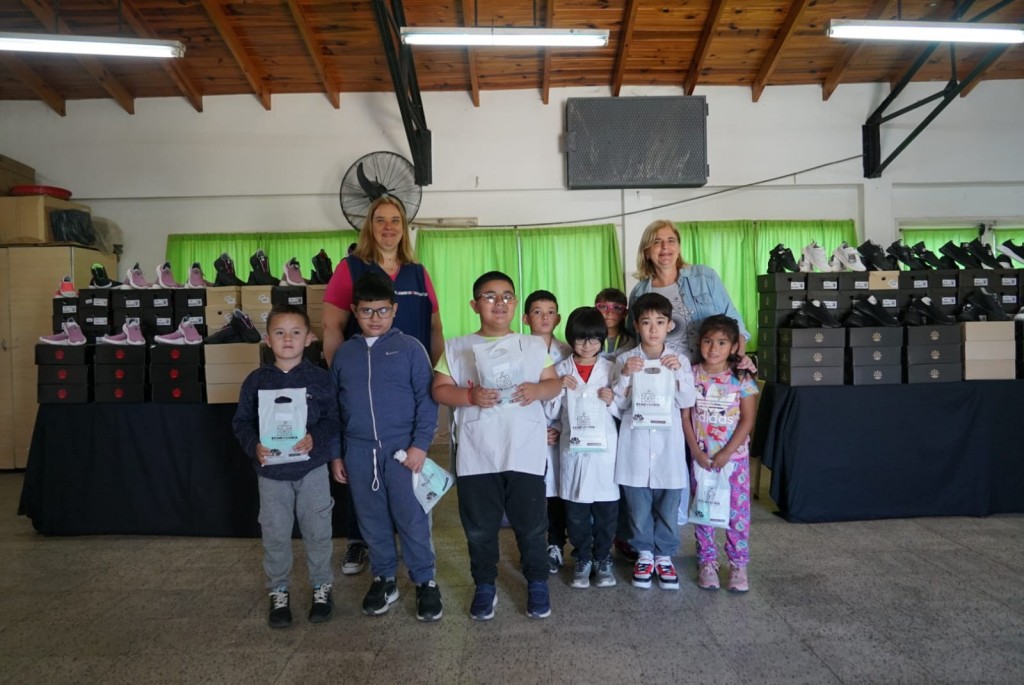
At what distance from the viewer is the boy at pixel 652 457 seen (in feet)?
7.77

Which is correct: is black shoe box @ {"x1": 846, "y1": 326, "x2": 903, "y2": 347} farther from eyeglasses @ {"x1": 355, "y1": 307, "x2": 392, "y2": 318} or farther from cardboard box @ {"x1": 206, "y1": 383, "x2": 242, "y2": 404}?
cardboard box @ {"x1": 206, "y1": 383, "x2": 242, "y2": 404}

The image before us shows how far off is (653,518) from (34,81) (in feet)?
21.2

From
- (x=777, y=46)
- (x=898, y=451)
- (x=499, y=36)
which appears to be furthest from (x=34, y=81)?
(x=898, y=451)

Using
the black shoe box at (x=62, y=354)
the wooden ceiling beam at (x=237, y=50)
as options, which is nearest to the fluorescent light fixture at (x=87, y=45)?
the wooden ceiling beam at (x=237, y=50)

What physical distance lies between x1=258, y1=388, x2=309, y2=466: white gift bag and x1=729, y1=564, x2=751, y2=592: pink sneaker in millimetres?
1669

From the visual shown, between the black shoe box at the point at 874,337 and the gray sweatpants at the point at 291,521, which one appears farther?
the black shoe box at the point at 874,337

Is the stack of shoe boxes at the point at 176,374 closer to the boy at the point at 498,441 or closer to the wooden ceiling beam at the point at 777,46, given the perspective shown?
the boy at the point at 498,441

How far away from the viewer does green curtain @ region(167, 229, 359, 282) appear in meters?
5.99

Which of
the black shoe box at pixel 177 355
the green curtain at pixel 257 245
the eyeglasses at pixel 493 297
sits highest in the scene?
the green curtain at pixel 257 245

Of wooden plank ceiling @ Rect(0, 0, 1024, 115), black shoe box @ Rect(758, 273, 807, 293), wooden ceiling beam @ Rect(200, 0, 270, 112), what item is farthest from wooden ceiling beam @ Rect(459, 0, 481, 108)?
black shoe box @ Rect(758, 273, 807, 293)

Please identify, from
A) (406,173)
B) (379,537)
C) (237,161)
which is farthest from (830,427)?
(237,161)

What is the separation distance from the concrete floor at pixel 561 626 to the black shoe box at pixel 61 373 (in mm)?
895

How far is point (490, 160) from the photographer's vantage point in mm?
5992

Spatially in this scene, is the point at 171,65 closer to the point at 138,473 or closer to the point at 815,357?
the point at 138,473
